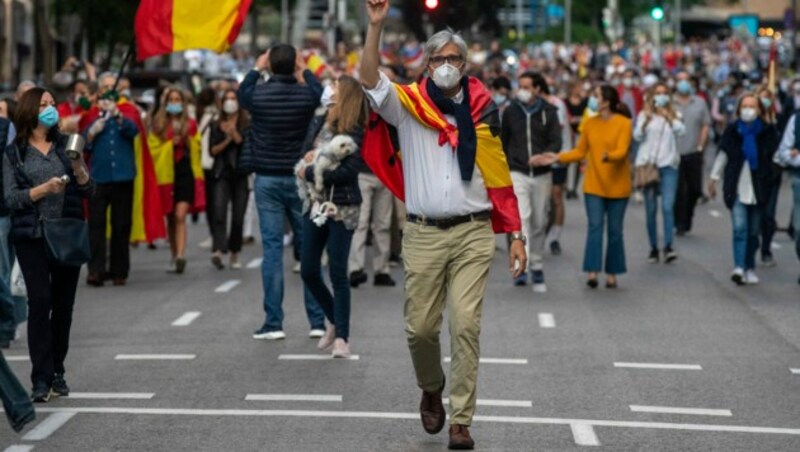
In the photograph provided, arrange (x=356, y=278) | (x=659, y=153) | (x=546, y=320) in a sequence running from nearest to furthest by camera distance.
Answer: (x=546, y=320) → (x=356, y=278) → (x=659, y=153)

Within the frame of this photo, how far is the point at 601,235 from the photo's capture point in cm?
1848

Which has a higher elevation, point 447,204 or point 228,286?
point 447,204

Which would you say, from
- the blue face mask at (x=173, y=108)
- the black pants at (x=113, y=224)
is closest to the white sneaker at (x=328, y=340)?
the black pants at (x=113, y=224)

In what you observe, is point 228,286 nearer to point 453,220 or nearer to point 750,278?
point 750,278

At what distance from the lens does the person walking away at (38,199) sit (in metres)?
11.4

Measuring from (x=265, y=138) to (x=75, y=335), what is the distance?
1973mm

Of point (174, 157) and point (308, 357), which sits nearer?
point (308, 357)

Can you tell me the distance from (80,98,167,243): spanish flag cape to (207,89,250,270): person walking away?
935 mm

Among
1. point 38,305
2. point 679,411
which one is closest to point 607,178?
point 679,411

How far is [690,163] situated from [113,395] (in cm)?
1408

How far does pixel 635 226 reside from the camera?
86.9ft

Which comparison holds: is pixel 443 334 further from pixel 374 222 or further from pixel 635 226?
pixel 635 226

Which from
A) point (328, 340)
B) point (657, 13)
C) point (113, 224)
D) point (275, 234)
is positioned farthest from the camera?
point (657, 13)

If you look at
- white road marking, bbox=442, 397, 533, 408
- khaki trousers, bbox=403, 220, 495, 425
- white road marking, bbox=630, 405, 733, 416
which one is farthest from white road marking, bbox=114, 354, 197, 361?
khaki trousers, bbox=403, 220, 495, 425
